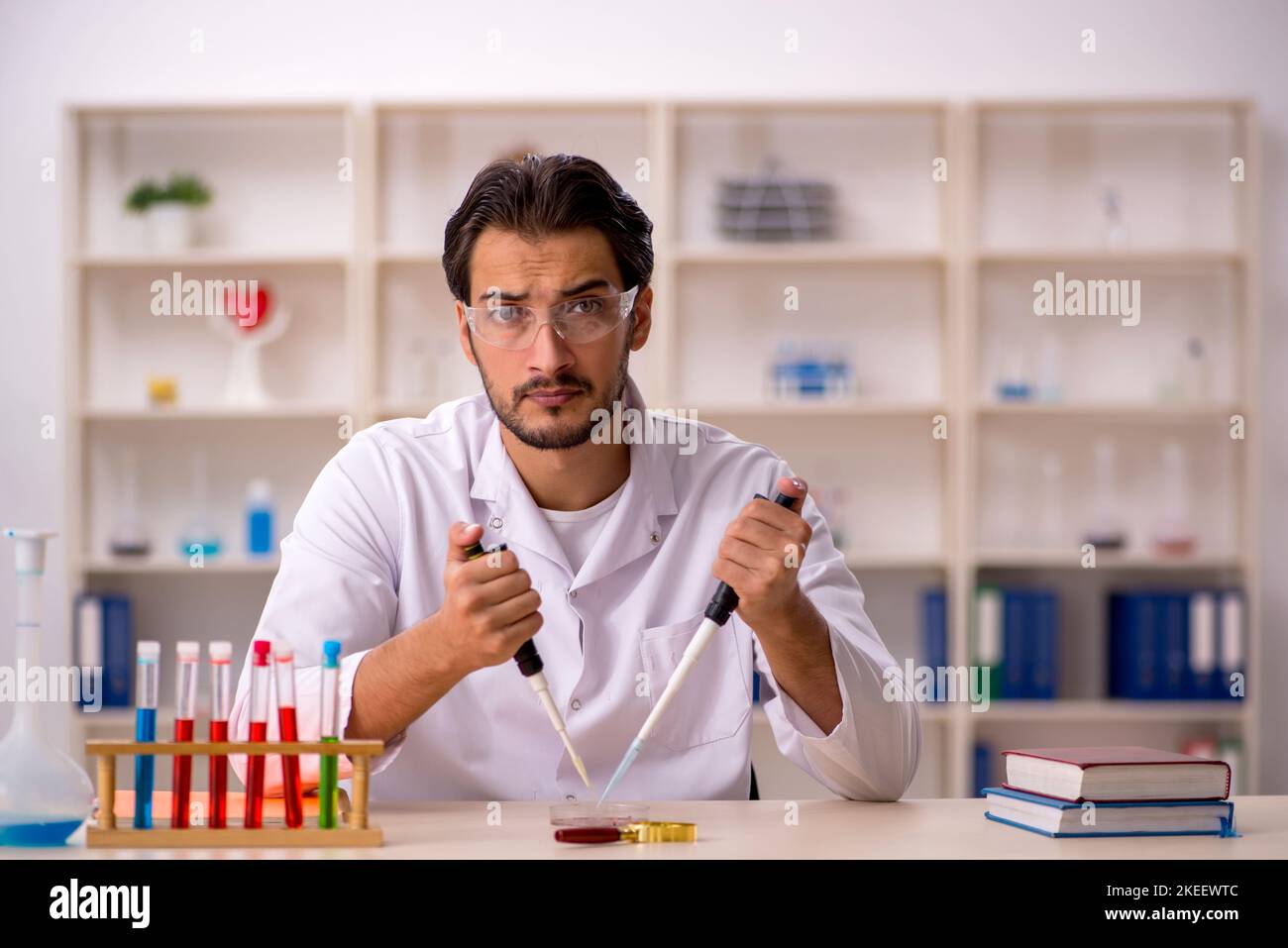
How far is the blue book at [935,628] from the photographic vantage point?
12.8 feet

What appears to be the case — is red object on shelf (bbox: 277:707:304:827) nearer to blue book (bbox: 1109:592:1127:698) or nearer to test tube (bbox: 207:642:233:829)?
test tube (bbox: 207:642:233:829)

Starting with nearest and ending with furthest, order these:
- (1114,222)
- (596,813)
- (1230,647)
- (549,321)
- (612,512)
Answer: (596,813)
(549,321)
(612,512)
(1230,647)
(1114,222)

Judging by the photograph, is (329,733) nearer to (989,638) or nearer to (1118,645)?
(989,638)

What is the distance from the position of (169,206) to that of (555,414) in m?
2.62

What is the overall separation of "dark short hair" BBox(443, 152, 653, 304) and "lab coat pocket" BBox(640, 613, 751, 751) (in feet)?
1.65

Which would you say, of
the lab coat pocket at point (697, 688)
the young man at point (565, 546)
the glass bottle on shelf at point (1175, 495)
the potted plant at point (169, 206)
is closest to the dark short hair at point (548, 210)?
the young man at point (565, 546)

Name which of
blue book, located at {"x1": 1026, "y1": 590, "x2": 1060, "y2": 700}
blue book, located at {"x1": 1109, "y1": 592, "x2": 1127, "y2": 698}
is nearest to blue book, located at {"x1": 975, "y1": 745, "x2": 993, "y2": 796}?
blue book, located at {"x1": 1026, "y1": 590, "x2": 1060, "y2": 700}

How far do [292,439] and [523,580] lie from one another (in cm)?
290

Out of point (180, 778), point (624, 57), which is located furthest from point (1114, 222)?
point (180, 778)

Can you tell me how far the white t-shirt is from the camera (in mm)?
1906

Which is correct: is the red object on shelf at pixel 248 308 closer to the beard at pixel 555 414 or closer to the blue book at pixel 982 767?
the beard at pixel 555 414

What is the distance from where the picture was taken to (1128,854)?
1.18 m

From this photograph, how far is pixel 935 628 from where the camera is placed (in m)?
3.90
